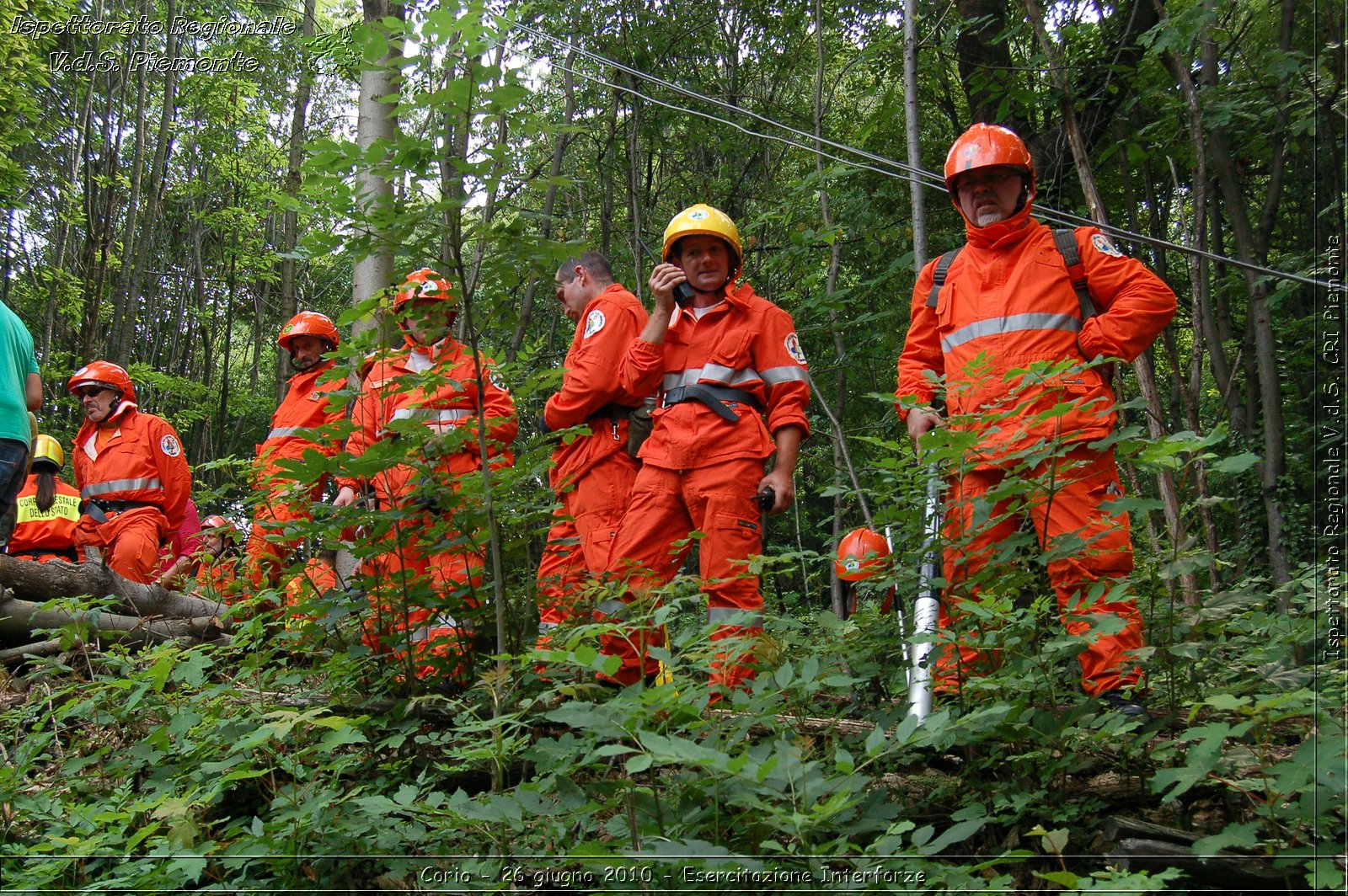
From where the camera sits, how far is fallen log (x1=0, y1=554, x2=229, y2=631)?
4.80 m

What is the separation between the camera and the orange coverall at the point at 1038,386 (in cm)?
298

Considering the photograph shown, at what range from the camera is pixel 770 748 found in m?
2.33

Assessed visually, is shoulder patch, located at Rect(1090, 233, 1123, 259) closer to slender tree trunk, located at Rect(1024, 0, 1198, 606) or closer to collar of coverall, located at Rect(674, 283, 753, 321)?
collar of coverall, located at Rect(674, 283, 753, 321)

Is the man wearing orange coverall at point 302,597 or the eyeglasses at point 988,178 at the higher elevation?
the eyeglasses at point 988,178

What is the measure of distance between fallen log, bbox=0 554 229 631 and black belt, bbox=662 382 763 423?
2.44 m

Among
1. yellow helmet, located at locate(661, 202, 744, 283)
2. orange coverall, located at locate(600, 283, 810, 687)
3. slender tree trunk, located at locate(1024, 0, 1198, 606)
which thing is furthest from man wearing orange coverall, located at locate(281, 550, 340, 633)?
slender tree trunk, located at locate(1024, 0, 1198, 606)

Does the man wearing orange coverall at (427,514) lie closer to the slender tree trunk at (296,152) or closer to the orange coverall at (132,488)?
the orange coverall at (132,488)

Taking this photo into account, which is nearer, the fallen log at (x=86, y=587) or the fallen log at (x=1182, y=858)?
the fallen log at (x=1182, y=858)

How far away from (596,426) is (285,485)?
5.48 ft

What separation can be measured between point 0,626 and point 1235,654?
5.20m

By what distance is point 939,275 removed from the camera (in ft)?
13.9

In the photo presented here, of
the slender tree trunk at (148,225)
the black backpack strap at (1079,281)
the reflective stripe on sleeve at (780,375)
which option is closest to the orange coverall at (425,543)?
the reflective stripe on sleeve at (780,375)

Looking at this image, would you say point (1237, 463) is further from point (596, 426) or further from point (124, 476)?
point (124, 476)

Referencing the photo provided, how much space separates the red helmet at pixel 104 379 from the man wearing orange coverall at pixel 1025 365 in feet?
19.7
